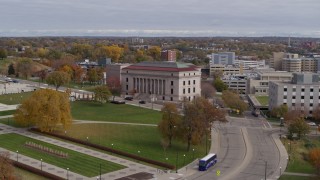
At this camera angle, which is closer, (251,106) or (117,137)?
(117,137)

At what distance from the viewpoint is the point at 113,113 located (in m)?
83.4

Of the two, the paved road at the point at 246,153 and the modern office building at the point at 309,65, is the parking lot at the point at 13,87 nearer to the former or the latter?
the paved road at the point at 246,153

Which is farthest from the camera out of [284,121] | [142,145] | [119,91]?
[119,91]

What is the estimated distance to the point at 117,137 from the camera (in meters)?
63.7

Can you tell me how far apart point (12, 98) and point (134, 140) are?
4463 cm

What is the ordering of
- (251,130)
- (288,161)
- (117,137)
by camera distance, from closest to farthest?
1. (288,161)
2. (117,137)
3. (251,130)

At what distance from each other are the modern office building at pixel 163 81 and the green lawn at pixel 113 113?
13.8 meters

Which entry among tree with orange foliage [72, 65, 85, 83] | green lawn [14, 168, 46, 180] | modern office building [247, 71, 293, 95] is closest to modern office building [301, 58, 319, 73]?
modern office building [247, 71, 293, 95]

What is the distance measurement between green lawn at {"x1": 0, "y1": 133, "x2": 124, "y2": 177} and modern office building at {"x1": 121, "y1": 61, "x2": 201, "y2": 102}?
4777 centimetres

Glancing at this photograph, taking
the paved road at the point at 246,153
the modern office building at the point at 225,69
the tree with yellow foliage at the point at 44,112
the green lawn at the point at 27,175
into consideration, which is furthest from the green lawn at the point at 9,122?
the modern office building at the point at 225,69

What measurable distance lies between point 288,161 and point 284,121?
2529cm

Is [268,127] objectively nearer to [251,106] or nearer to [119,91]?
[251,106]

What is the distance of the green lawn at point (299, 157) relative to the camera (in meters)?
51.4

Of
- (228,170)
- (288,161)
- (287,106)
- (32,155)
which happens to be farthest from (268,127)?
(32,155)
